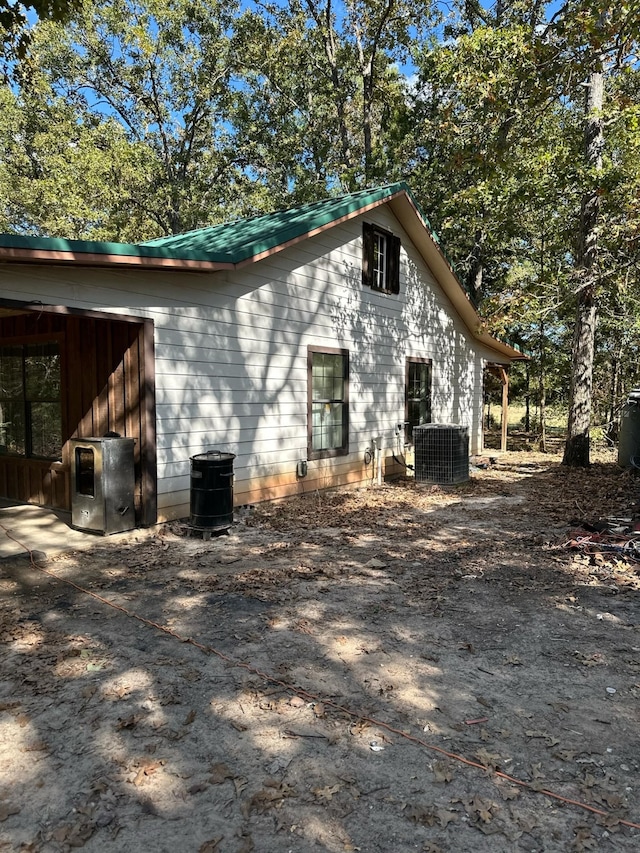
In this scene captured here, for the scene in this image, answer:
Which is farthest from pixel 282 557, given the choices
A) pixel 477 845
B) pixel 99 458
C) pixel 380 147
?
pixel 380 147

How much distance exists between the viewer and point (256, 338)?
26.1ft

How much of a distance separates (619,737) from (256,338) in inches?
252

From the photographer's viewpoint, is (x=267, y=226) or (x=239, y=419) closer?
(x=239, y=419)

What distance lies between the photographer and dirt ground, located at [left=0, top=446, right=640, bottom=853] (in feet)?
7.20

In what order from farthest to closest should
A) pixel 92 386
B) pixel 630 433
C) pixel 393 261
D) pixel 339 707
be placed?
pixel 630 433, pixel 393 261, pixel 92 386, pixel 339 707

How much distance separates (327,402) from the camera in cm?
950

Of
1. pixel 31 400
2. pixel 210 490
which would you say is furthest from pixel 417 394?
pixel 31 400

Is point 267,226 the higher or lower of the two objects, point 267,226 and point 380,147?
the lower

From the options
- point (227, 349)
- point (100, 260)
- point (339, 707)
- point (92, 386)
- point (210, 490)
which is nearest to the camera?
point (339, 707)

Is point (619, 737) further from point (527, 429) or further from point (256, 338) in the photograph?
point (527, 429)

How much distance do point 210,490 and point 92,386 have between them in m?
2.08

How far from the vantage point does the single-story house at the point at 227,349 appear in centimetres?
621

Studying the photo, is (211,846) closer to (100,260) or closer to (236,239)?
(100,260)

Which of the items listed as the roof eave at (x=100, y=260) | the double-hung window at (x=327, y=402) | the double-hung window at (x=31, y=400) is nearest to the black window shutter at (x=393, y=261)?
the double-hung window at (x=327, y=402)
